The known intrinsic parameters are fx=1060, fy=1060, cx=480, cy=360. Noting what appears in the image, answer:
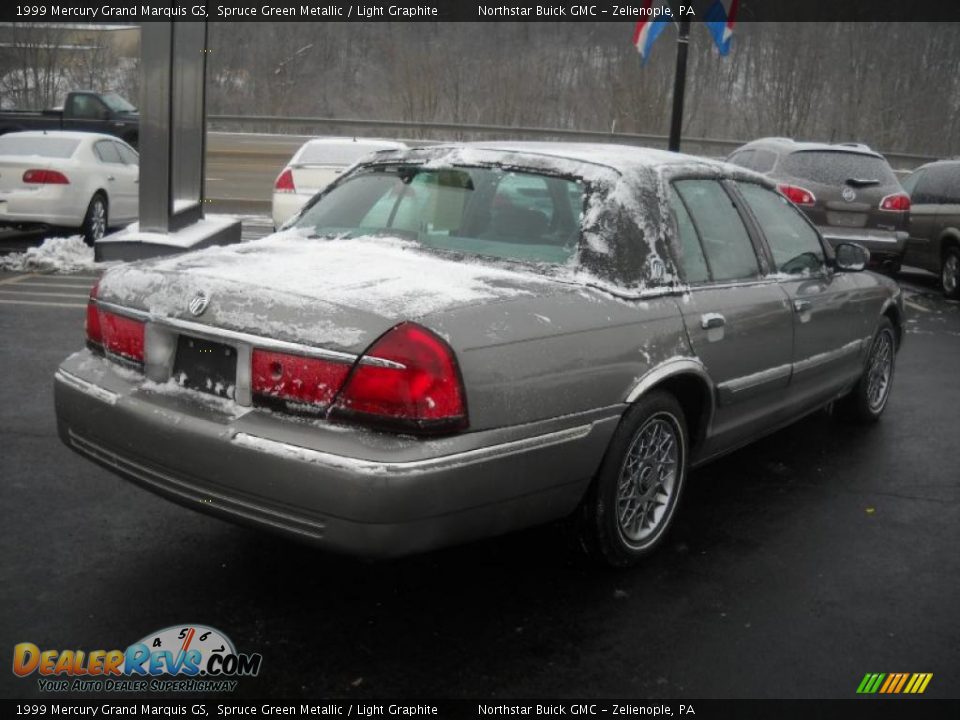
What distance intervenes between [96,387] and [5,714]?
1.17 metres

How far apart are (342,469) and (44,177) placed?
11.0m

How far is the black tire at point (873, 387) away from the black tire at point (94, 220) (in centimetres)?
994

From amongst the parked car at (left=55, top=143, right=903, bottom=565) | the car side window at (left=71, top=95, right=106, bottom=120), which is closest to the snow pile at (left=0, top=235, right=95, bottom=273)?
the parked car at (left=55, top=143, right=903, bottom=565)

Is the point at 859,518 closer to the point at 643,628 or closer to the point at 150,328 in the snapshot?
the point at 643,628

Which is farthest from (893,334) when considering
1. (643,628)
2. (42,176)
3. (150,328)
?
(42,176)

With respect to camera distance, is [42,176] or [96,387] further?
[42,176]

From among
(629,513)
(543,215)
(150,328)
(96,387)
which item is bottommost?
(629,513)

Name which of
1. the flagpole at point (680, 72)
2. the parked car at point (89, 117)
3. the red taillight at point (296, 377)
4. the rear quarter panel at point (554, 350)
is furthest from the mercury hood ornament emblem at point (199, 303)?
the parked car at point (89, 117)

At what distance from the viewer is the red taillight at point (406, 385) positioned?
3105 mm

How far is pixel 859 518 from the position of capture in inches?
183

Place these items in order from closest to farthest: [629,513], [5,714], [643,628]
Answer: [5,714] → [643,628] → [629,513]

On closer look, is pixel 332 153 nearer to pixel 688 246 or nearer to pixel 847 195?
pixel 847 195

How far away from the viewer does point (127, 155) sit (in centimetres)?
1484
